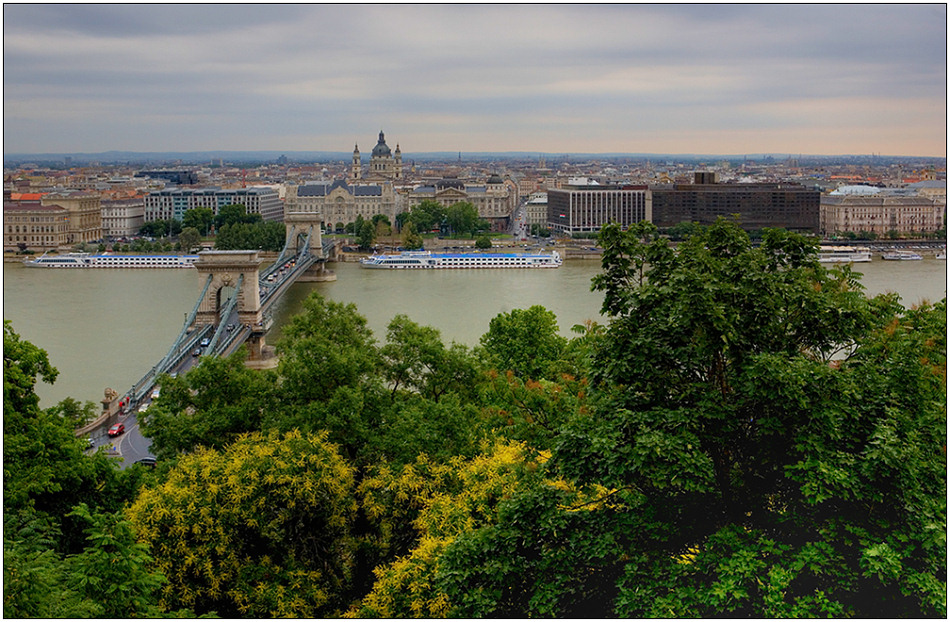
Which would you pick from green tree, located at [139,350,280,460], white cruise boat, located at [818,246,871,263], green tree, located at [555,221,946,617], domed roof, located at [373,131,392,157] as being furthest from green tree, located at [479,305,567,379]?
domed roof, located at [373,131,392,157]

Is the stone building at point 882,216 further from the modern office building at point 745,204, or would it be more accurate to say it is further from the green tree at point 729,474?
the green tree at point 729,474

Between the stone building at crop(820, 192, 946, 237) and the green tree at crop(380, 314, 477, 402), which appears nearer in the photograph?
the green tree at crop(380, 314, 477, 402)

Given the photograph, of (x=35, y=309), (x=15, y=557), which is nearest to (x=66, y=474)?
(x=15, y=557)

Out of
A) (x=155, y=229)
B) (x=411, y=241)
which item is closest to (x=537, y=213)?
(x=411, y=241)

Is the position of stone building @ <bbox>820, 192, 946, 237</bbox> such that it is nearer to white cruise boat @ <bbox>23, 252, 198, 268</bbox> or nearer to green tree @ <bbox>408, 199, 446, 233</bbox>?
green tree @ <bbox>408, 199, 446, 233</bbox>

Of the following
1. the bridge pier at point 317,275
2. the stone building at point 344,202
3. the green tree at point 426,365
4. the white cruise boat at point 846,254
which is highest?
the stone building at point 344,202

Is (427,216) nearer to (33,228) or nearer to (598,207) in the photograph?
(598,207)

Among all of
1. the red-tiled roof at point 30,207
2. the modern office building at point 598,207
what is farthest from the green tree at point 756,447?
the modern office building at point 598,207
